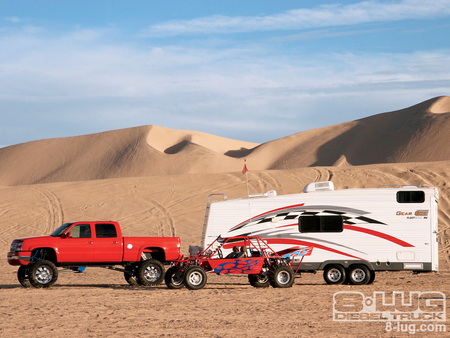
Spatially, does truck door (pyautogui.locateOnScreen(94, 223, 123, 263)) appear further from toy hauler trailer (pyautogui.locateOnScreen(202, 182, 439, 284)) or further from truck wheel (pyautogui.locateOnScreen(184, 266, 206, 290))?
toy hauler trailer (pyautogui.locateOnScreen(202, 182, 439, 284))

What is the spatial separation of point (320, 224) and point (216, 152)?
87.2 m

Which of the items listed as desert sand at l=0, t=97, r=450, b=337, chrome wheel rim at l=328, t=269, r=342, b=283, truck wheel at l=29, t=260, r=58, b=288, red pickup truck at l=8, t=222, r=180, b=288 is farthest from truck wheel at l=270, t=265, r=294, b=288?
truck wheel at l=29, t=260, r=58, b=288

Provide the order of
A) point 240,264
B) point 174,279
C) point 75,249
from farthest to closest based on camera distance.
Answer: point 75,249, point 174,279, point 240,264

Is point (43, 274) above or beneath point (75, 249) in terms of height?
beneath

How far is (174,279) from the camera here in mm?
16469

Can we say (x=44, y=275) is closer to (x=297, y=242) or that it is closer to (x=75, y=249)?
(x=75, y=249)

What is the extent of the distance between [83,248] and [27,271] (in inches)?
72.5

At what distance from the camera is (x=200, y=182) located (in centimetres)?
4475

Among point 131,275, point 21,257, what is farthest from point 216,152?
point 21,257

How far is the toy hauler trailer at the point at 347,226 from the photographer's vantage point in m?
16.8

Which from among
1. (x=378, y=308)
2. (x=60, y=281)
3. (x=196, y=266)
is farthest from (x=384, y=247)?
(x=60, y=281)

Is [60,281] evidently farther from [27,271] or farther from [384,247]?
[384,247]

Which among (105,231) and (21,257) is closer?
(21,257)

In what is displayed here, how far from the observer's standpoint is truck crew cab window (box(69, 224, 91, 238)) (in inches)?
662
